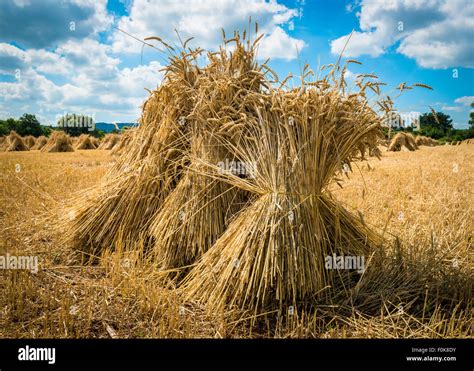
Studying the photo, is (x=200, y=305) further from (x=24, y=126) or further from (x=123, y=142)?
(x=24, y=126)

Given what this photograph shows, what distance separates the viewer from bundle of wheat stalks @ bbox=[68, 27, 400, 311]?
263cm

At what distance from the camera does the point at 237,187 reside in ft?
10.3

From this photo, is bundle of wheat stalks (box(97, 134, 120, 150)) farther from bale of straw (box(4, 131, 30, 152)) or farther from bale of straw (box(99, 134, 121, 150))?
bale of straw (box(4, 131, 30, 152))

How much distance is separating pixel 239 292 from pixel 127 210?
1.60 metres

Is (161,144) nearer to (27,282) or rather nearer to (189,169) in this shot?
(189,169)

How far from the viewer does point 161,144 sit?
3.57m

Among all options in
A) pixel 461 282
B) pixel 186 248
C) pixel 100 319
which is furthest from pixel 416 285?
pixel 100 319

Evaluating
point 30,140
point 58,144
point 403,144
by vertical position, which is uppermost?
point 30,140

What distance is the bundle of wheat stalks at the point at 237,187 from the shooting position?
263cm
